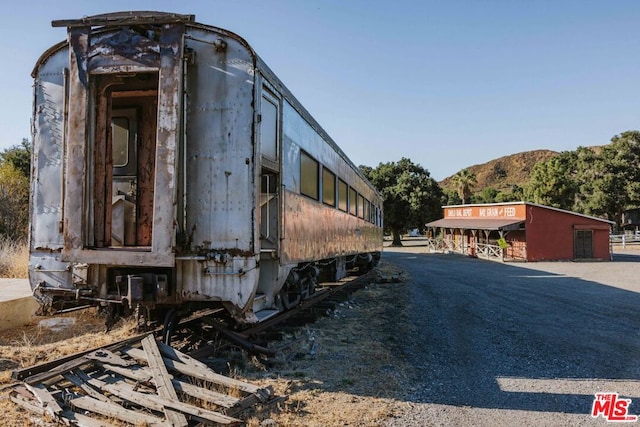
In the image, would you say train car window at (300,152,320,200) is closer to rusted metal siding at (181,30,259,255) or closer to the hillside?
rusted metal siding at (181,30,259,255)

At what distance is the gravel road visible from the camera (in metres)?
4.36

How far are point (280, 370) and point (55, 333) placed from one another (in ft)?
12.6

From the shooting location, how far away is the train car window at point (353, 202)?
1117cm

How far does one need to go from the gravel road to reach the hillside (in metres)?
157

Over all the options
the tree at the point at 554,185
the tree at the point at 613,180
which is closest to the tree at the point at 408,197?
the tree at the point at 554,185

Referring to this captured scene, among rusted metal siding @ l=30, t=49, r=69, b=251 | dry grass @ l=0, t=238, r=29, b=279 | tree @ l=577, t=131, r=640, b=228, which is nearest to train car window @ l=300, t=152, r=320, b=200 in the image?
rusted metal siding @ l=30, t=49, r=69, b=251

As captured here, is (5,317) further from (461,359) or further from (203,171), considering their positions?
(461,359)

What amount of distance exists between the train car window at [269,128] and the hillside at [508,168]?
535 ft

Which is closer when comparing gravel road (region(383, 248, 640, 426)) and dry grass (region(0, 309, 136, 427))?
dry grass (region(0, 309, 136, 427))

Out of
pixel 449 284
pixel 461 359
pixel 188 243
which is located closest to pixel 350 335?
pixel 461 359

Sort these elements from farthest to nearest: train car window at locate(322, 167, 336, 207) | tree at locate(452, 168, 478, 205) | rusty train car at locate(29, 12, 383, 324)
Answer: tree at locate(452, 168, 478, 205) → train car window at locate(322, 167, 336, 207) → rusty train car at locate(29, 12, 383, 324)

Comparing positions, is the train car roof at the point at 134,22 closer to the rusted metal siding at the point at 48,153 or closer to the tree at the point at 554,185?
the rusted metal siding at the point at 48,153

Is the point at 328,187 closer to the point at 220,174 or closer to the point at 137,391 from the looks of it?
the point at 220,174

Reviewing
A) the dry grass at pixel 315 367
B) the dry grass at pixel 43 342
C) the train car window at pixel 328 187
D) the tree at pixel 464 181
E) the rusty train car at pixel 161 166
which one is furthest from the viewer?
the tree at pixel 464 181
